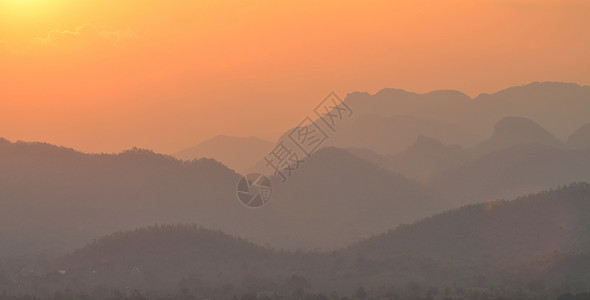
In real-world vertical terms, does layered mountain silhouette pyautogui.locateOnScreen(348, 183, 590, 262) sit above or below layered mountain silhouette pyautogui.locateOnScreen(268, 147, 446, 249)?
below

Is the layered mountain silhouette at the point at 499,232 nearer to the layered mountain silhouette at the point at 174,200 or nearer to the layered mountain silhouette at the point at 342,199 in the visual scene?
the layered mountain silhouette at the point at 174,200

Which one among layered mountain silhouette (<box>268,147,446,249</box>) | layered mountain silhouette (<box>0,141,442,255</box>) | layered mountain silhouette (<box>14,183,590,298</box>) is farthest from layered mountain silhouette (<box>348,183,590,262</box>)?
layered mountain silhouette (<box>268,147,446,249</box>)

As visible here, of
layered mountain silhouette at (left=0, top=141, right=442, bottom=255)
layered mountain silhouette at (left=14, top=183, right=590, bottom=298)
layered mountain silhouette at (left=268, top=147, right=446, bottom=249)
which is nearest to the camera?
layered mountain silhouette at (left=14, top=183, right=590, bottom=298)

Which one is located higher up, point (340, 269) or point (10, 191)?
point (10, 191)

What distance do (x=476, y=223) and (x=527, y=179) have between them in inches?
3432

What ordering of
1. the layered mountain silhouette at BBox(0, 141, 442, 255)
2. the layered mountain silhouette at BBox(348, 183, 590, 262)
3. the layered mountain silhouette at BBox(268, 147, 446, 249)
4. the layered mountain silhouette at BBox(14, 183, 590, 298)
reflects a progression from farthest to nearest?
the layered mountain silhouette at BBox(268, 147, 446, 249)
the layered mountain silhouette at BBox(0, 141, 442, 255)
the layered mountain silhouette at BBox(348, 183, 590, 262)
the layered mountain silhouette at BBox(14, 183, 590, 298)

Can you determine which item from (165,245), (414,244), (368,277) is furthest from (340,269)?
(165,245)

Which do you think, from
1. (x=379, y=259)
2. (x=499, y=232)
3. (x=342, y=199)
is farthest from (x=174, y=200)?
(x=499, y=232)

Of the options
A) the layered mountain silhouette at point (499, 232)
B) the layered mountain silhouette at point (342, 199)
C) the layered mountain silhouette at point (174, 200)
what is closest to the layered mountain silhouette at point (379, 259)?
the layered mountain silhouette at point (499, 232)

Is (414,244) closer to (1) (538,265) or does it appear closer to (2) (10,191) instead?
(1) (538,265)

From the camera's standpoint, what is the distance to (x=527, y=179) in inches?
6767

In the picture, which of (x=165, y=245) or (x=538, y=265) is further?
(x=165, y=245)

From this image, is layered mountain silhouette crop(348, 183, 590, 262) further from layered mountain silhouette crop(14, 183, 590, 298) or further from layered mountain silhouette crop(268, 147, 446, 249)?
layered mountain silhouette crop(268, 147, 446, 249)

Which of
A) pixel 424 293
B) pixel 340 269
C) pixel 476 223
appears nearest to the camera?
pixel 424 293
